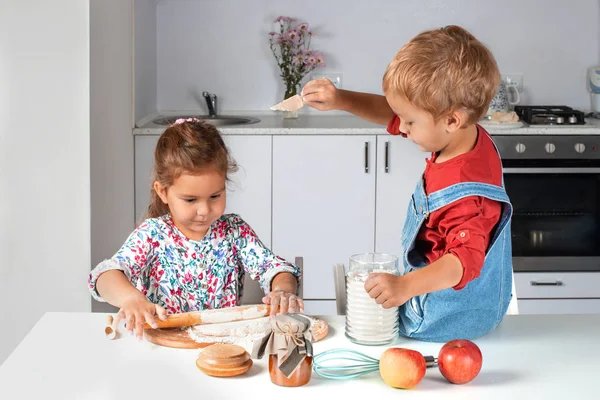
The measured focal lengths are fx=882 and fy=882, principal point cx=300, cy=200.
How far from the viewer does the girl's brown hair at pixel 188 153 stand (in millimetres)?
1810

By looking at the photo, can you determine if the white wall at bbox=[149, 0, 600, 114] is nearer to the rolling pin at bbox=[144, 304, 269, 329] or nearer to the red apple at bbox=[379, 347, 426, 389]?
the rolling pin at bbox=[144, 304, 269, 329]

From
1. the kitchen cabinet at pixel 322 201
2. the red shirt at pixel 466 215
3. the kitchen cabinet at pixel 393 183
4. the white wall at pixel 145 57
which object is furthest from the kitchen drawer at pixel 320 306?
the red shirt at pixel 466 215

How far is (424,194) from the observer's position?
152 centimetres

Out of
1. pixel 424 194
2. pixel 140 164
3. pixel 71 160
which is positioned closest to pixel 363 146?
pixel 140 164

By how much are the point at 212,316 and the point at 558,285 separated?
91.7 inches

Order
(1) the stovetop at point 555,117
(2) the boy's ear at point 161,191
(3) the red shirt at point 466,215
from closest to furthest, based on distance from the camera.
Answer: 1. (3) the red shirt at point 466,215
2. (2) the boy's ear at point 161,191
3. (1) the stovetop at point 555,117

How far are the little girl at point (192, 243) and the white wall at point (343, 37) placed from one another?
2045mm

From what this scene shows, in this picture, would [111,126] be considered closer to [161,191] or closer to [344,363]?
[161,191]

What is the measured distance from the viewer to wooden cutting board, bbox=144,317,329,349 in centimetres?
146

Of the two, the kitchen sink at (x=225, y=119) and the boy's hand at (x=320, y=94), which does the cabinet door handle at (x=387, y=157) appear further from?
the boy's hand at (x=320, y=94)

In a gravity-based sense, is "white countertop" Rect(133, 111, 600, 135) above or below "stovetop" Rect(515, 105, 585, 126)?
below

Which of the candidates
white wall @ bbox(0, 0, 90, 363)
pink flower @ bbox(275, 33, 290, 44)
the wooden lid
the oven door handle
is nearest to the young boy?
the wooden lid

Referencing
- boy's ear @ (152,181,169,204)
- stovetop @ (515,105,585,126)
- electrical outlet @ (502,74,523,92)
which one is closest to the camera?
boy's ear @ (152,181,169,204)

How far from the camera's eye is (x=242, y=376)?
1.35 meters
